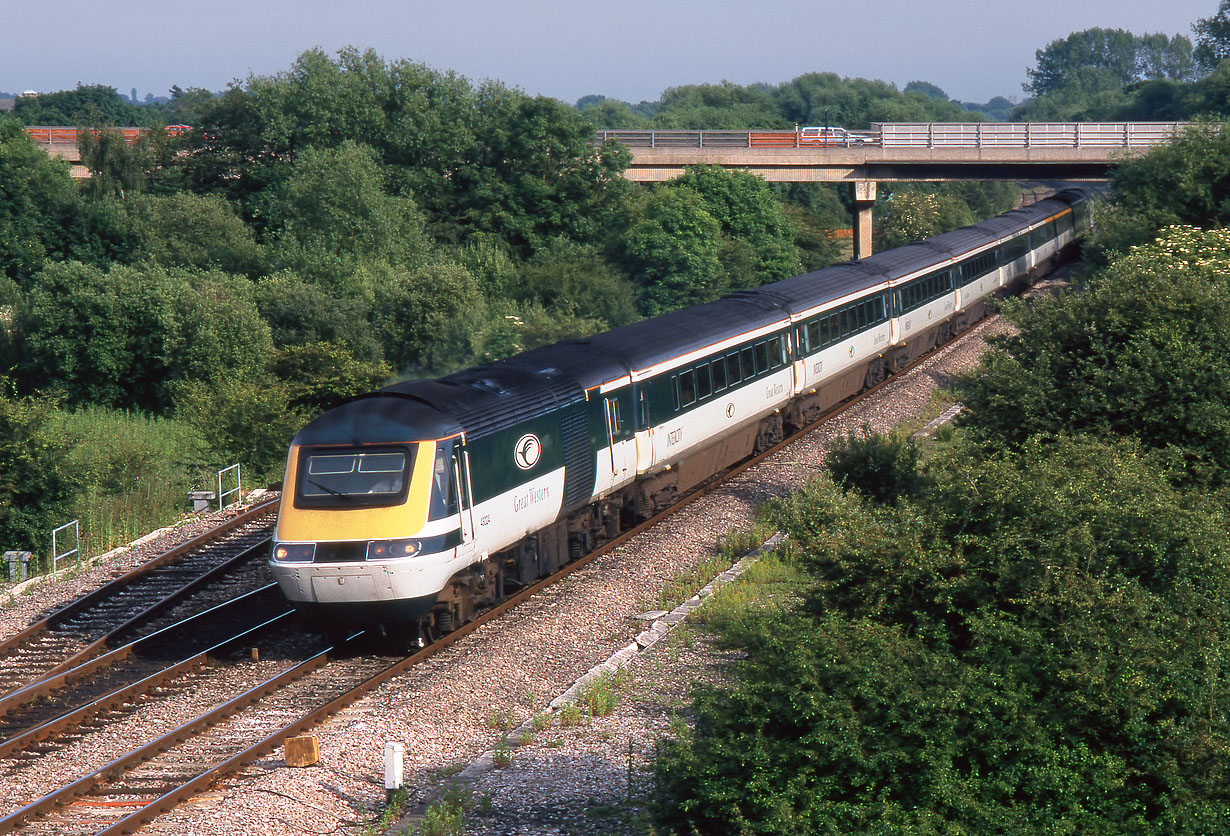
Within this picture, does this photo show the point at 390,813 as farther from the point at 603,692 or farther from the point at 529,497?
the point at 529,497

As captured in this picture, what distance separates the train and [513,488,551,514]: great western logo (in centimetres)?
3

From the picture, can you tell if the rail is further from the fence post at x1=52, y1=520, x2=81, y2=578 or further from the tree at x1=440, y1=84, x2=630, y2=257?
the fence post at x1=52, y1=520, x2=81, y2=578

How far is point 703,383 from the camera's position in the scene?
20.7m

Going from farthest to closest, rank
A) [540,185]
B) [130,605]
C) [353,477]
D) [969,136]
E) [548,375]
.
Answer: [540,185]
[969,136]
[130,605]
[548,375]
[353,477]

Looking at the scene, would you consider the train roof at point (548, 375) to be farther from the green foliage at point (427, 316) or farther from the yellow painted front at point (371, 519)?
the green foliage at point (427, 316)

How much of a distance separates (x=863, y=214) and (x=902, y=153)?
3.58 m

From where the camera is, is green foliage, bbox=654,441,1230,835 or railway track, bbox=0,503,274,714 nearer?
green foliage, bbox=654,441,1230,835

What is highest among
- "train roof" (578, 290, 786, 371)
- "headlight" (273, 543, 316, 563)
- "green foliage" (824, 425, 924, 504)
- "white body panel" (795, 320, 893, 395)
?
"train roof" (578, 290, 786, 371)

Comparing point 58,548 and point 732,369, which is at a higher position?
point 732,369

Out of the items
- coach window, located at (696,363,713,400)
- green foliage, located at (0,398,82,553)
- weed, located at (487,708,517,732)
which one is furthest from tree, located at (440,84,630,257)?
weed, located at (487,708,517,732)

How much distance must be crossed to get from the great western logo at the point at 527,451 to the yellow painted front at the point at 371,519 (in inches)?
73.0


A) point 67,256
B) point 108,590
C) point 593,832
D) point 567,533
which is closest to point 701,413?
point 567,533

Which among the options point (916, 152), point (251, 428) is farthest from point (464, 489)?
point (916, 152)

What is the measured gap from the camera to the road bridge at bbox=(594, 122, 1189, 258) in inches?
1993
